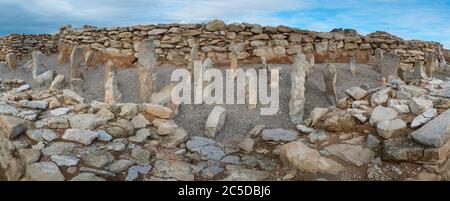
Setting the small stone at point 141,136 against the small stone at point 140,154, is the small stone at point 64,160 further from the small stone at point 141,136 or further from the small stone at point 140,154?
the small stone at point 141,136

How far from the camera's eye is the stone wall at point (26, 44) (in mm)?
14469

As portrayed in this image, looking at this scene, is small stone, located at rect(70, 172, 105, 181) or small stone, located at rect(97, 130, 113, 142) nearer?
small stone, located at rect(70, 172, 105, 181)

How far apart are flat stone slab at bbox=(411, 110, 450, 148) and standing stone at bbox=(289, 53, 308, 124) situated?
2.17m

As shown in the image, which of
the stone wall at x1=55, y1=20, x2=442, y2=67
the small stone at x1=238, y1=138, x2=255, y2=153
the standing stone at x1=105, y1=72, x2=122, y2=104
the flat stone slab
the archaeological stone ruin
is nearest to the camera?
the flat stone slab

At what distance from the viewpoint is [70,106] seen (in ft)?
22.0

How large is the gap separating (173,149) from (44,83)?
637 cm

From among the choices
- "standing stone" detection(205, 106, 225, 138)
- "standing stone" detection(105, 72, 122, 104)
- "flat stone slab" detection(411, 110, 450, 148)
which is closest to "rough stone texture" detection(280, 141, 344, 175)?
"flat stone slab" detection(411, 110, 450, 148)

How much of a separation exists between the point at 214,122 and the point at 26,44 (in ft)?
37.7

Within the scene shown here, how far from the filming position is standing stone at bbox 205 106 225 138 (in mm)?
6285

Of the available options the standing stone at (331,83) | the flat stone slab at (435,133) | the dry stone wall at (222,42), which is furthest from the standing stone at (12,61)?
the flat stone slab at (435,133)

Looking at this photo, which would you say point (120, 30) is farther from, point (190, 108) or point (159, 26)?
point (190, 108)

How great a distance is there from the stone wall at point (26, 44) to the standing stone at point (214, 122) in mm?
10301

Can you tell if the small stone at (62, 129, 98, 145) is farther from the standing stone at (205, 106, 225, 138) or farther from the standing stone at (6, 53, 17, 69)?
the standing stone at (6, 53, 17, 69)
